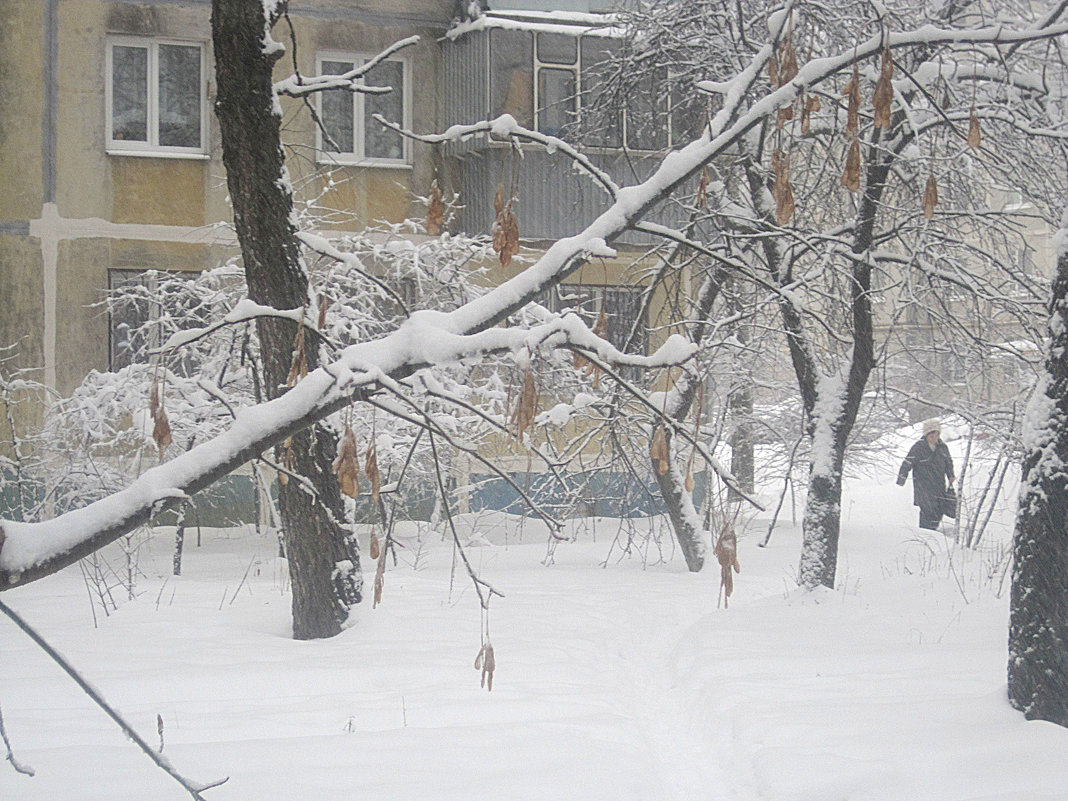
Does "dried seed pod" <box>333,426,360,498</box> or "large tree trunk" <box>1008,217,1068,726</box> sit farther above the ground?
"dried seed pod" <box>333,426,360,498</box>

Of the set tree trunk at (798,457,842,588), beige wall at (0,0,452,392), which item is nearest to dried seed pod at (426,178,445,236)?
tree trunk at (798,457,842,588)

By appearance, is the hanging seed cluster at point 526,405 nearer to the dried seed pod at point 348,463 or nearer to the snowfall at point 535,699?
the dried seed pod at point 348,463

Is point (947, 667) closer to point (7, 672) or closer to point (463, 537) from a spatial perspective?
point (7, 672)

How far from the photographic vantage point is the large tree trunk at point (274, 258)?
5.81 metres

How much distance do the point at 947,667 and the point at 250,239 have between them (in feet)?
15.1

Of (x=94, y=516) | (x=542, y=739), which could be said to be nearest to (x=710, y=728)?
(x=542, y=739)

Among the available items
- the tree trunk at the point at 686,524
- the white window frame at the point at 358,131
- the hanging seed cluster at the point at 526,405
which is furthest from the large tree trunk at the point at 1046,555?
the white window frame at the point at 358,131

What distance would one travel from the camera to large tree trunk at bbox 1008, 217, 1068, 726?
4.74 m

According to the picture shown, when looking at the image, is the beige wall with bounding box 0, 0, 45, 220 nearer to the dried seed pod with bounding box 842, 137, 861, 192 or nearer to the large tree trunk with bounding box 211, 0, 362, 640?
the large tree trunk with bounding box 211, 0, 362, 640

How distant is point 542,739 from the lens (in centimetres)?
474

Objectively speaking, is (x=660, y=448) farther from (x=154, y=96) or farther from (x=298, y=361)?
(x=154, y=96)

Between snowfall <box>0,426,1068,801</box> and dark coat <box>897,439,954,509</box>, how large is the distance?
17.5ft

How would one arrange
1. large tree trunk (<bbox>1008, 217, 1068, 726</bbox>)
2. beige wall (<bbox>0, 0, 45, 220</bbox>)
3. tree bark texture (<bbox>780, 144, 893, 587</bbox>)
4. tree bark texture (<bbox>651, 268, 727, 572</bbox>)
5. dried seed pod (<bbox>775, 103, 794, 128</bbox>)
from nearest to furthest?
dried seed pod (<bbox>775, 103, 794, 128</bbox>) < large tree trunk (<bbox>1008, 217, 1068, 726</bbox>) < tree bark texture (<bbox>780, 144, 893, 587</bbox>) < tree bark texture (<bbox>651, 268, 727, 572</bbox>) < beige wall (<bbox>0, 0, 45, 220</bbox>)

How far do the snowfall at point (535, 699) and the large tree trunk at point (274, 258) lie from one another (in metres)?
0.39
